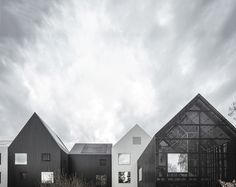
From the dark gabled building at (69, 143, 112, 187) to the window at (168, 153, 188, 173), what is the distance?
69.1 ft

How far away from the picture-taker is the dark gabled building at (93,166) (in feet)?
135

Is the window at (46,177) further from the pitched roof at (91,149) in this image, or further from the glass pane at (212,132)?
the glass pane at (212,132)

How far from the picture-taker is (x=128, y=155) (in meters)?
41.4

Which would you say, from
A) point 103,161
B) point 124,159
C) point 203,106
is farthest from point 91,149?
point 203,106

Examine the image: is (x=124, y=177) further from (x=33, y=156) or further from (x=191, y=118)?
(x=191, y=118)

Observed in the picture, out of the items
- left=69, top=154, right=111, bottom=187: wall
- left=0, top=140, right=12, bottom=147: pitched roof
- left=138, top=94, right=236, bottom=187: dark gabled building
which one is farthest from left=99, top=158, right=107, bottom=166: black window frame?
left=138, top=94, right=236, bottom=187: dark gabled building

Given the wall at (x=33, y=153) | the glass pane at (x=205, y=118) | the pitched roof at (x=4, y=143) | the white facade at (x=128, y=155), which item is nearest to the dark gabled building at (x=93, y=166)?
the white facade at (x=128, y=155)

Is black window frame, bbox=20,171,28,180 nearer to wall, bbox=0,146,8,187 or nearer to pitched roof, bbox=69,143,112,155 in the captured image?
wall, bbox=0,146,8,187

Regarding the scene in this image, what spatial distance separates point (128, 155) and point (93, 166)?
142 inches

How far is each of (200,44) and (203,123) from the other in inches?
226

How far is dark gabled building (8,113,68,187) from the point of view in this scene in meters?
36.9

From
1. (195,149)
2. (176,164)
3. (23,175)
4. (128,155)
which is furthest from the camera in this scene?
(128,155)

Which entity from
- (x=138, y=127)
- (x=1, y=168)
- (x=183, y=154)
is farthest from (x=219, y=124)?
(x=1, y=168)

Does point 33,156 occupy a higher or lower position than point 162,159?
lower
